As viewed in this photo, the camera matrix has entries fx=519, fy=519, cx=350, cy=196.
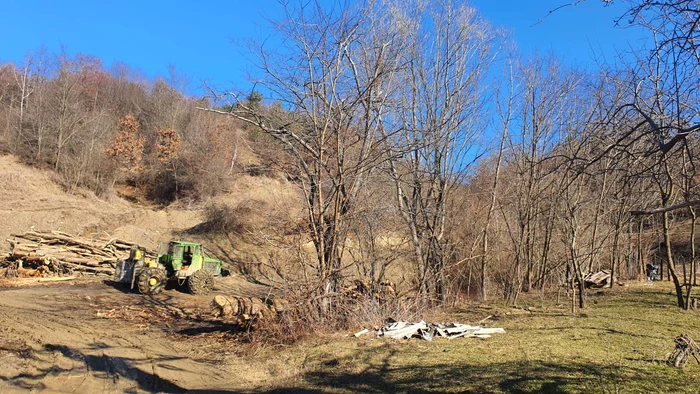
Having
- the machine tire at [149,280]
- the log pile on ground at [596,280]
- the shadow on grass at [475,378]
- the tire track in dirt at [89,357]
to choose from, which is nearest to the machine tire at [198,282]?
the machine tire at [149,280]

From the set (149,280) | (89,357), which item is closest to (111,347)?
(89,357)

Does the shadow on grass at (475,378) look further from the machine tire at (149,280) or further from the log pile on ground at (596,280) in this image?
the log pile on ground at (596,280)

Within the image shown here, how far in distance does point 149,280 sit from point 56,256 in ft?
20.9

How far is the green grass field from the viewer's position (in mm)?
6145

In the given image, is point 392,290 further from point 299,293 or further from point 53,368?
point 53,368

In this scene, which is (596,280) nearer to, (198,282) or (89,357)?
(198,282)

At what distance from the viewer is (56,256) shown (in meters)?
22.8

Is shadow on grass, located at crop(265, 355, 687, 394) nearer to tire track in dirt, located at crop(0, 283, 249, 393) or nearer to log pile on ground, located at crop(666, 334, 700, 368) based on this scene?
log pile on ground, located at crop(666, 334, 700, 368)

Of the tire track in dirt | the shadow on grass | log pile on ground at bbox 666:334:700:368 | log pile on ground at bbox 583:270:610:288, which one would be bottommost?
the tire track in dirt

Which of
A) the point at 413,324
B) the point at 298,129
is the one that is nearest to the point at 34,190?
the point at 298,129

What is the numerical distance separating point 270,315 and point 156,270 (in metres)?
11.5

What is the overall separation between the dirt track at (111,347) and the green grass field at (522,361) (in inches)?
55.8

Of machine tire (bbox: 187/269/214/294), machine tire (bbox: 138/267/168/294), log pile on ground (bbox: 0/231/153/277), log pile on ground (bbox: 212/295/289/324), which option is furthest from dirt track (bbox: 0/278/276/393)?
log pile on ground (bbox: 0/231/153/277)

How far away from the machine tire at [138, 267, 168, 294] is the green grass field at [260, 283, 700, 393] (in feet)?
39.2
